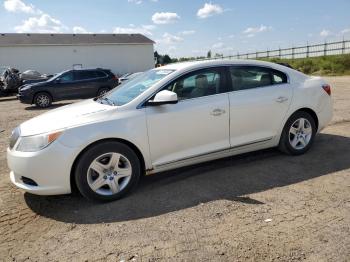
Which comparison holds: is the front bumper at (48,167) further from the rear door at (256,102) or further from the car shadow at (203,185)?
the rear door at (256,102)

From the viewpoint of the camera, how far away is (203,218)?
3695mm

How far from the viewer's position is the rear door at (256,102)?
4902mm

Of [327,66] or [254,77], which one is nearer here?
[254,77]

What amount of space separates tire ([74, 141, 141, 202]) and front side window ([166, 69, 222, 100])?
103 cm

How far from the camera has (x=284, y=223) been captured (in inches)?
137

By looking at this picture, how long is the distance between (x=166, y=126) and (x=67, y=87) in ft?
41.8

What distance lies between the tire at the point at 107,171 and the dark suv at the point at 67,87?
1139 cm

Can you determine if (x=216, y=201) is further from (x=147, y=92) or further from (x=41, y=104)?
(x=41, y=104)

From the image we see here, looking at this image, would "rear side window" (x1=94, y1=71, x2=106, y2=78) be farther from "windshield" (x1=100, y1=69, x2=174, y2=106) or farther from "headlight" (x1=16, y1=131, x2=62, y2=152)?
"headlight" (x1=16, y1=131, x2=62, y2=152)

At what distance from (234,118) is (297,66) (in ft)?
92.4

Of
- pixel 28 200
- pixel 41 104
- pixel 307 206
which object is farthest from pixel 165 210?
pixel 41 104

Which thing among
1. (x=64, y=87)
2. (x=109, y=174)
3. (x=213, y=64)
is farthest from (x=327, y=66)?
(x=109, y=174)

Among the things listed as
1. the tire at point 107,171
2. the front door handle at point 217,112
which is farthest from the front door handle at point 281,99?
the tire at point 107,171

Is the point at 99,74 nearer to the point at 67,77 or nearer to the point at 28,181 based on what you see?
the point at 67,77
